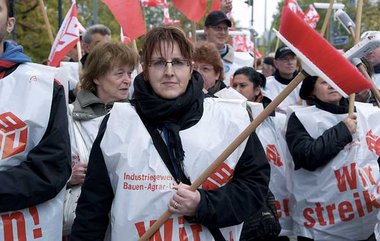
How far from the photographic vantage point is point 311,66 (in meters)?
2.72

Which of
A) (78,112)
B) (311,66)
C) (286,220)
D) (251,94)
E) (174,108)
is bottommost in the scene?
(286,220)

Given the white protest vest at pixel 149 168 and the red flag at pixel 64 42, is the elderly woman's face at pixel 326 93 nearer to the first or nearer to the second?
the white protest vest at pixel 149 168

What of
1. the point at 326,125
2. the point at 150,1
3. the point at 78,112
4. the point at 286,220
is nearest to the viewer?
the point at 78,112

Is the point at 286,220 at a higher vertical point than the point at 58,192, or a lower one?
lower

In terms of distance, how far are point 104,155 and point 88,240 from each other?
1.30 ft

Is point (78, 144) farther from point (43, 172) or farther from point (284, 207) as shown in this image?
point (284, 207)

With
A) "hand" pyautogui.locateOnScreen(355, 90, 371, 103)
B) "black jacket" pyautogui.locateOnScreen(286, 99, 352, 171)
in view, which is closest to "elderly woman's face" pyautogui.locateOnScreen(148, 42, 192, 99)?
"black jacket" pyautogui.locateOnScreen(286, 99, 352, 171)

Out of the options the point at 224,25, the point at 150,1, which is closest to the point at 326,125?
the point at 224,25

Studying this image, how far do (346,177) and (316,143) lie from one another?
0.95 feet

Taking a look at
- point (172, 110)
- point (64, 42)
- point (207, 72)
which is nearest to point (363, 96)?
point (207, 72)

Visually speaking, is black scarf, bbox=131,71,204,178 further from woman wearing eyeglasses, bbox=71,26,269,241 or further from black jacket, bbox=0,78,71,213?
black jacket, bbox=0,78,71,213

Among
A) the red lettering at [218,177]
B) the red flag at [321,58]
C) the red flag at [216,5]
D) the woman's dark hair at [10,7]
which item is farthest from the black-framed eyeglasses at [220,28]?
the red flag at [321,58]

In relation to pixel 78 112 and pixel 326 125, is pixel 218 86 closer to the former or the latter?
pixel 326 125

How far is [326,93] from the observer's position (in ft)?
14.8
